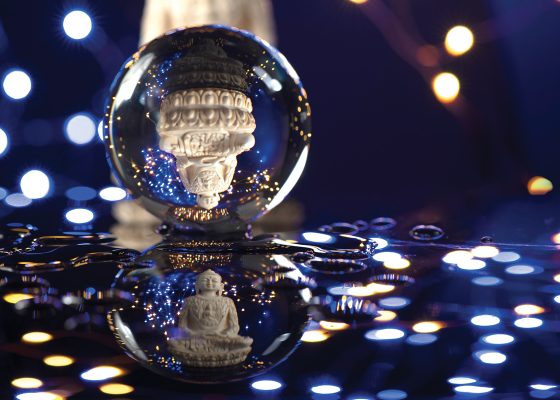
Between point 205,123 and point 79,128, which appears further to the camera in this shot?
point 79,128

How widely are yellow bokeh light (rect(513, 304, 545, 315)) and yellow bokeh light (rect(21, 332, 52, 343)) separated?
342mm

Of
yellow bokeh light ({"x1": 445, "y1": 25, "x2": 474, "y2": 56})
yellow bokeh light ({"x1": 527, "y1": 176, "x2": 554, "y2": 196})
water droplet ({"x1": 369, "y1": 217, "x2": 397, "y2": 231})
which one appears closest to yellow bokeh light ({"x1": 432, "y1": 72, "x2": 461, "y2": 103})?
yellow bokeh light ({"x1": 445, "y1": 25, "x2": 474, "y2": 56})

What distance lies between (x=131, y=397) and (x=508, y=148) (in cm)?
86

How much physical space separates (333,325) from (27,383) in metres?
0.21

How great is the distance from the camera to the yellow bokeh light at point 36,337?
0.59 meters

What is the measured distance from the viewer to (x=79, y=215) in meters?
1.06

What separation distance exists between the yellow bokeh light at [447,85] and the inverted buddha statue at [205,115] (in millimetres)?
557

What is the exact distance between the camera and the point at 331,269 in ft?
2.53

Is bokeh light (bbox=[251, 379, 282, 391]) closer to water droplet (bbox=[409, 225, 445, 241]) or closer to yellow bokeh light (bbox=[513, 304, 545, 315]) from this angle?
yellow bokeh light (bbox=[513, 304, 545, 315])

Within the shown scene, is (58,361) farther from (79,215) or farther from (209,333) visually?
(79,215)

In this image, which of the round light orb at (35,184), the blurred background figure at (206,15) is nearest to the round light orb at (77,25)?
Result: the blurred background figure at (206,15)

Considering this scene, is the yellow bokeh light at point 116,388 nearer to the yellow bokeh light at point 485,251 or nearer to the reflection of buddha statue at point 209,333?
the reflection of buddha statue at point 209,333

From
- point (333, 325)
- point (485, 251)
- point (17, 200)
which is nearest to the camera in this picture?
point (333, 325)

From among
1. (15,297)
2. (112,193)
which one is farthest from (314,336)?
(112,193)
